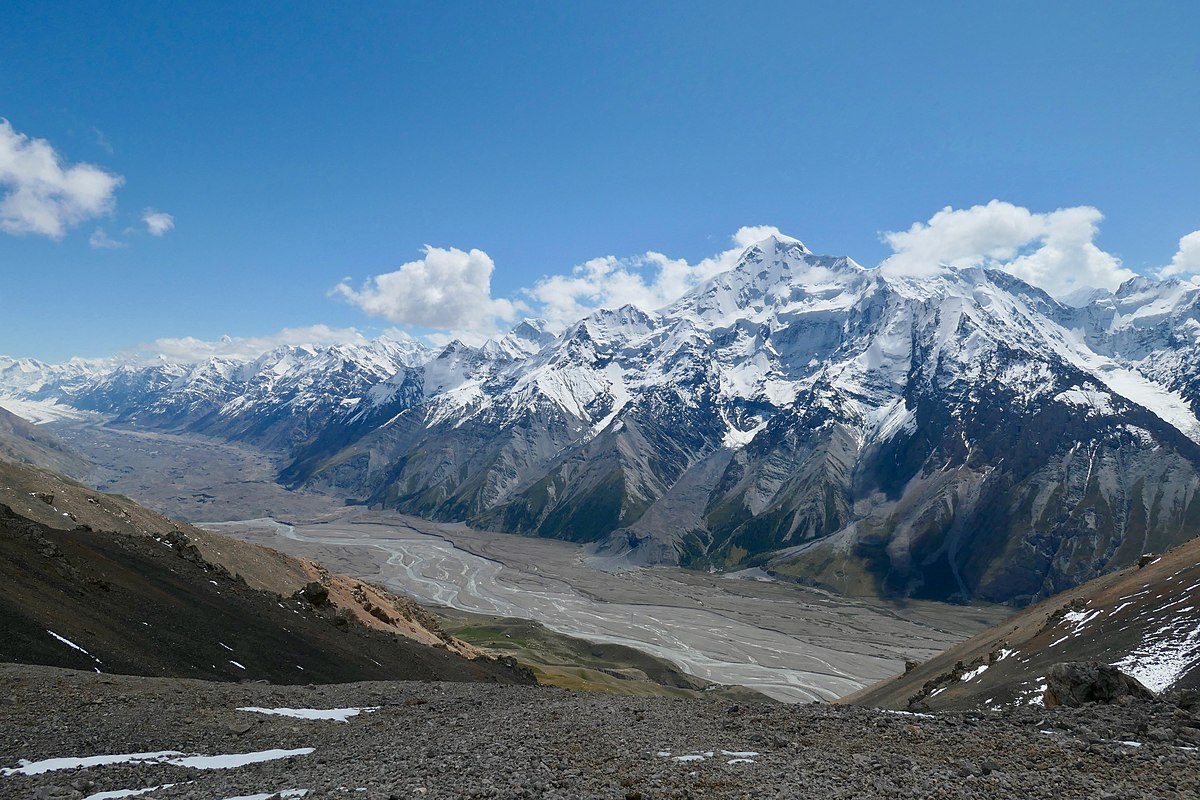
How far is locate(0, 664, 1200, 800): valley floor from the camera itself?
17.1 meters

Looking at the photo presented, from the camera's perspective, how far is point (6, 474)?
74.3m

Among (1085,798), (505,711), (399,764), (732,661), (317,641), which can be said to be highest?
(1085,798)

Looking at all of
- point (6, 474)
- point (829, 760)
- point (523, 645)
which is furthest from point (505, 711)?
point (523, 645)

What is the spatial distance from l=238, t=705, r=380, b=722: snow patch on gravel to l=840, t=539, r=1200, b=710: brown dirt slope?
34429 millimetres

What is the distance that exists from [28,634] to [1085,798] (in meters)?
45.5

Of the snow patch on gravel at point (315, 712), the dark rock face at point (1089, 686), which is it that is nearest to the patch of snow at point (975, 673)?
the dark rock face at point (1089, 686)

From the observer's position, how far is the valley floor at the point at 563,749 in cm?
1712

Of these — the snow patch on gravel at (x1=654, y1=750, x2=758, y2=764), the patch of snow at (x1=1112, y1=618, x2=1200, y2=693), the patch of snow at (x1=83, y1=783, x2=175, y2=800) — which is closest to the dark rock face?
the patch of snow at (x1=1112, y1=618, x2=1200, y2=693)

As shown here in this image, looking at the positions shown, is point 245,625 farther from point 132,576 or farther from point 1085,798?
point 1085,798

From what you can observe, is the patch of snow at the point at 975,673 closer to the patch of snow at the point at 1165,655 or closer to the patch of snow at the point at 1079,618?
the patch of snow at the point at 1079,618

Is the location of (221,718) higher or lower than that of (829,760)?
lower

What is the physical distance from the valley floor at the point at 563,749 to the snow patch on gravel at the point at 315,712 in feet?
0.75

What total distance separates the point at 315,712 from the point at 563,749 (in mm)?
13471

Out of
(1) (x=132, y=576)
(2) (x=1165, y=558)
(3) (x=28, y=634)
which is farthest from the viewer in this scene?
(2) (x=1165, y=558)
